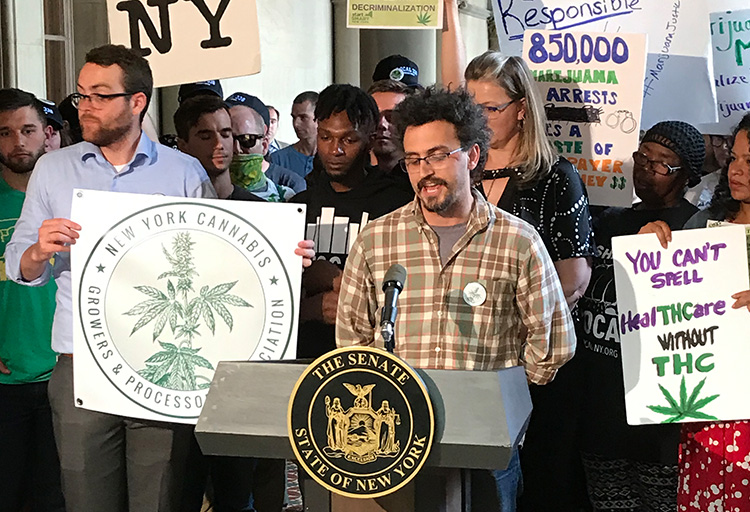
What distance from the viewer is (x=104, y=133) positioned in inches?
115

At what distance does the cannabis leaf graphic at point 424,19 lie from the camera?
4059 millimetres

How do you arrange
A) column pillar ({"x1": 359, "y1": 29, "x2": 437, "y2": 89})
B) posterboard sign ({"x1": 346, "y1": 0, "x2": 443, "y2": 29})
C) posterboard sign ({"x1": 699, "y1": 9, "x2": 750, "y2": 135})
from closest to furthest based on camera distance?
1. posterboard sign ({"x1": 346, "y1": 0, "x2": 443, "y2": 29})
2. posterboard sign ({"x1": 699, "y1": 9, "x2": 750, "y2": 135})
3. column pillar ({"x1": 359, "y1": 29, "x2": 437, "y2": 89})

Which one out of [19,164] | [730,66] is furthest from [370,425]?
[730,66]

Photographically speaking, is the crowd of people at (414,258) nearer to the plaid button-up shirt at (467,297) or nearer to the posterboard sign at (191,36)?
the plaid button-up shirt at (467,297)

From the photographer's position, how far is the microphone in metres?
1.81

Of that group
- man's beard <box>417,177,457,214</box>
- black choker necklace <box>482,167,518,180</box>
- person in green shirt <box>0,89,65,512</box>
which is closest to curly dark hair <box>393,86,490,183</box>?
man's beard <box>417,177,457,214</box>

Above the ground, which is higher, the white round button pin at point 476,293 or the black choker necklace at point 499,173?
the black choker necklace at point 499,173

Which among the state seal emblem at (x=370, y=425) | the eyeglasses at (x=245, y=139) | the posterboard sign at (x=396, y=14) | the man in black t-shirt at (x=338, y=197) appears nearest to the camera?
the state seal emblem at (x=370, y=425)

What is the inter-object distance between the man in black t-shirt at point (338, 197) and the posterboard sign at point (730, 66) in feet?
5.88

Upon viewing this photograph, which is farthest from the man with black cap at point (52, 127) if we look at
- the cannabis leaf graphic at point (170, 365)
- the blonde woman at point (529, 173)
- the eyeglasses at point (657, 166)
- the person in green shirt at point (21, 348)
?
the eyeglasses at point (657, 166)

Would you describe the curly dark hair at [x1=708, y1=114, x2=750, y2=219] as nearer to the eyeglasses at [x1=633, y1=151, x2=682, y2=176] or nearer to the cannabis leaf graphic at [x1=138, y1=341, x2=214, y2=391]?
the eyeglasses at [x1=633, y1=151, x2=682, y2=176]

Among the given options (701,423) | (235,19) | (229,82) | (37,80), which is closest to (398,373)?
(701,423)

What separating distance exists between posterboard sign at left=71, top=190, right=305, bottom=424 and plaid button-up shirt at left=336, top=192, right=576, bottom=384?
23 centimetres

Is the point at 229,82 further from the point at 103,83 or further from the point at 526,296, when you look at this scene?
the point at 526,296
